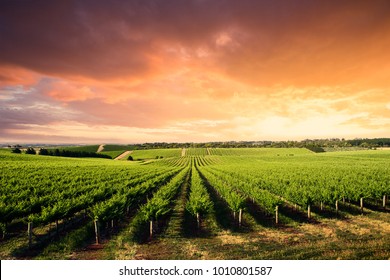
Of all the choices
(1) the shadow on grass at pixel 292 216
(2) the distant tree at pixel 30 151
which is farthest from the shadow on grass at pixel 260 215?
(2) the distant tree at pixel 30 151

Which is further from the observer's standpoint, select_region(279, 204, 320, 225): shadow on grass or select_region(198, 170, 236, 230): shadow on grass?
select_region(279, 204, 320, 225): shadow on grass

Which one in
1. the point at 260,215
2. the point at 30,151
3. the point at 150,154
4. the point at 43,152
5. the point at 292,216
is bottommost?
the point at 150,154

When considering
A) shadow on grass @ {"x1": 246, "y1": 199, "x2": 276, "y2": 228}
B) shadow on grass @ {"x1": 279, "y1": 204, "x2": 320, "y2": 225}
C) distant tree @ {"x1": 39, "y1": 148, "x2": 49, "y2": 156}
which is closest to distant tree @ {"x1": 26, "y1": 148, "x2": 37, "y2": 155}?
distant tree @ {"x1": 39, "y1": 148, "x2": 49, "y2": 156}

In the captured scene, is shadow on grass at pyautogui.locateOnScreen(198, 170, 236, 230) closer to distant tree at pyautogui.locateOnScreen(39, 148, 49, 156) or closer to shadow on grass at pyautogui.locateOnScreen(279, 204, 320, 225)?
shadow on grass at pyautogui.locateOnScreen(279, 204, 320, 225)

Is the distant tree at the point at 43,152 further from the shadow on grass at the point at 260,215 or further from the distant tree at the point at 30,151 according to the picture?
the shadow on grass at the point at 260,215

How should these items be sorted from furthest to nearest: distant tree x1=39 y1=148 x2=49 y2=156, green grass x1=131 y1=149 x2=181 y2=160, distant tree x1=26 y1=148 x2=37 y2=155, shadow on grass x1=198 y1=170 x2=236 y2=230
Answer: green grass x1=131 y1=149 x2=181 y2=160 → distant tree x1=39 y1=148 x2=49 y2=156 → distant tree x1=26 y1=148 x2=37 y2=155 → shadow on grass x1=198 y1=170 x2=236 y2=230

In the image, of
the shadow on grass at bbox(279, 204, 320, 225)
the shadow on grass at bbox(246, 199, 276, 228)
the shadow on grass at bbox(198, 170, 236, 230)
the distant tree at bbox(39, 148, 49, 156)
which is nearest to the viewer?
the shadow on grass at bbox(198, 170, 236, 230)

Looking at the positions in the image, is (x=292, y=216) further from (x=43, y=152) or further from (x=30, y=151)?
(x=43, y=152)

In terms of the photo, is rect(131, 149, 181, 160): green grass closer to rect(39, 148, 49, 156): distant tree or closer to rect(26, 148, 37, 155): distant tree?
rect(39, 148, 49, 156): distant tree

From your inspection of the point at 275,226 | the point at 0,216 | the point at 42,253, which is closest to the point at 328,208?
the point at 275,226

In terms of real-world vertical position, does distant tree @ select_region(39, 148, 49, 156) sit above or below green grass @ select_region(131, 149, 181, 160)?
above

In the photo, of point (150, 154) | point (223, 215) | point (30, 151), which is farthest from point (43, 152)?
point (223, 215)

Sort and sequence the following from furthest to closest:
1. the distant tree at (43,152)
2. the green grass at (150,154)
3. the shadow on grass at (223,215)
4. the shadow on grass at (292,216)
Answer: the green grass at (150,154) → the distant tree at (43,152) → the shadow on grass at (292,216) → the shadow on grass at (223,215)

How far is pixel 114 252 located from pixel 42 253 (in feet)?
12.1
